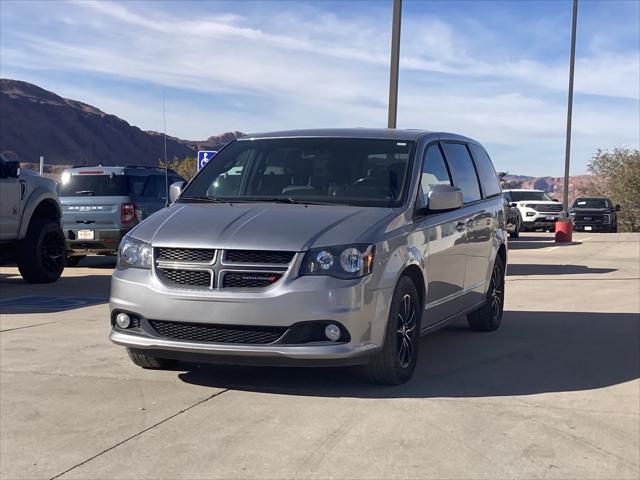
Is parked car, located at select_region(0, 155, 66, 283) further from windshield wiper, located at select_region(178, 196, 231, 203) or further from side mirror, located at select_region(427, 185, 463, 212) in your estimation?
side mirror, located at select_region(427, 185, 463, 212)

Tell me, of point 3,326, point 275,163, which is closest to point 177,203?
point 275,163

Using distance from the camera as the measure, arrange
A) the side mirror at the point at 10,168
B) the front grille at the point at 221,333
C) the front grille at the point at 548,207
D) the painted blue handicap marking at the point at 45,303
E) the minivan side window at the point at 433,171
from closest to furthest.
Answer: the front grille at the point at 221,333 < the minivan side window at the point at 433,171 < the painted blue handicap marking at the point at 45,303 < the side mirror at the point at 10,168 < the front grille at the point at 548,207

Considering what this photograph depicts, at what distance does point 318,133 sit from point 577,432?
3.16 metres

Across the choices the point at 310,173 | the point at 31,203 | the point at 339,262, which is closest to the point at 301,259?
the point at 339,262

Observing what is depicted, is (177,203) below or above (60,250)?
above

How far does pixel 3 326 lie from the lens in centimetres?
800

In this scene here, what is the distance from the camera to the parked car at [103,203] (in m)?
13.7

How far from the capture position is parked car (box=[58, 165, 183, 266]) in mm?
13695

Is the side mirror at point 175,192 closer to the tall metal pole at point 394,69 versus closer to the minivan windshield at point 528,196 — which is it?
the tall metal pole at point 394,69

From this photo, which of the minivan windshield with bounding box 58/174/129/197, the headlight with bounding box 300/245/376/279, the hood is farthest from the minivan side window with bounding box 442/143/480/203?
the minivan windshield with bounding box 58/174/129/197

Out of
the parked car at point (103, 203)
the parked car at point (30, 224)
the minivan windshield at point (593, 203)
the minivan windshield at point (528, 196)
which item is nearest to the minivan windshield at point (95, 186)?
the parked car at point (103, 203)

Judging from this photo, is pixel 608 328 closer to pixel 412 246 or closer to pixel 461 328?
pixel 461 328

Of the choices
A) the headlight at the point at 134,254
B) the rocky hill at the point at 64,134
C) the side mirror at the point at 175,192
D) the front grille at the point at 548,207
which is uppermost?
the rocky hill at the point at 64,134

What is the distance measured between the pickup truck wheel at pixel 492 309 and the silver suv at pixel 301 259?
4.16ft
